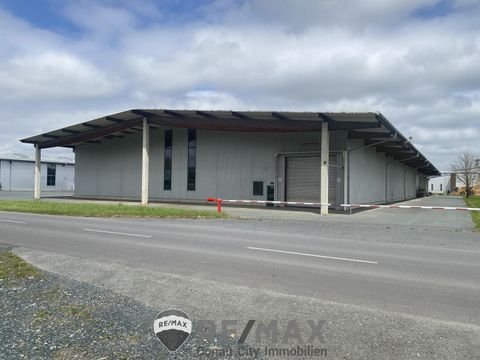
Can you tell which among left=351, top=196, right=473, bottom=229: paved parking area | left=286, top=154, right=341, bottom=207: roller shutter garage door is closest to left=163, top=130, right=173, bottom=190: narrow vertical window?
left=286, top=154, right=341, bottom=207: roller shutter garage door

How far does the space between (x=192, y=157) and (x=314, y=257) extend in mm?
24029

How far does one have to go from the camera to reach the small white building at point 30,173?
61.7 meters

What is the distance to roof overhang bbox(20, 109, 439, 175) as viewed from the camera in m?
21.4

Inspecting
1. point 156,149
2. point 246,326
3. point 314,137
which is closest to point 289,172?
point 314,137

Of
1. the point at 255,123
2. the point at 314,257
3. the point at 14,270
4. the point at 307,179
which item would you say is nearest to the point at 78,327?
the point at 14,270

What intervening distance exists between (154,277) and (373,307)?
3652mm

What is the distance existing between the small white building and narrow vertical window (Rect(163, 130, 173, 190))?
40.2m

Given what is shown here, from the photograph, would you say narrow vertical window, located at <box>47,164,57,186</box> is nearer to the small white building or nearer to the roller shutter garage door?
the small white building

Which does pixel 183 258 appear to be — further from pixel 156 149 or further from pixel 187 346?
pixel 156 149

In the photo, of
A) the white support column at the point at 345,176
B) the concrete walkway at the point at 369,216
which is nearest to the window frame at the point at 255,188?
Result: the concrete walkway at the point at 369,216

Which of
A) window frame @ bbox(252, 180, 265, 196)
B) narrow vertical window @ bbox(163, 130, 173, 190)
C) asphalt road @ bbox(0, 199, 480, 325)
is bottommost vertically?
asphalt road @ bbox(0, 199, 480, 325)

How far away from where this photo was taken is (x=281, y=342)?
13.3 feet

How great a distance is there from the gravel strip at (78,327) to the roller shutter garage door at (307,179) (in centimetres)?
2149

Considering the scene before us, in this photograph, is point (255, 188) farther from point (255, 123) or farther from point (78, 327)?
point (78, 327)
